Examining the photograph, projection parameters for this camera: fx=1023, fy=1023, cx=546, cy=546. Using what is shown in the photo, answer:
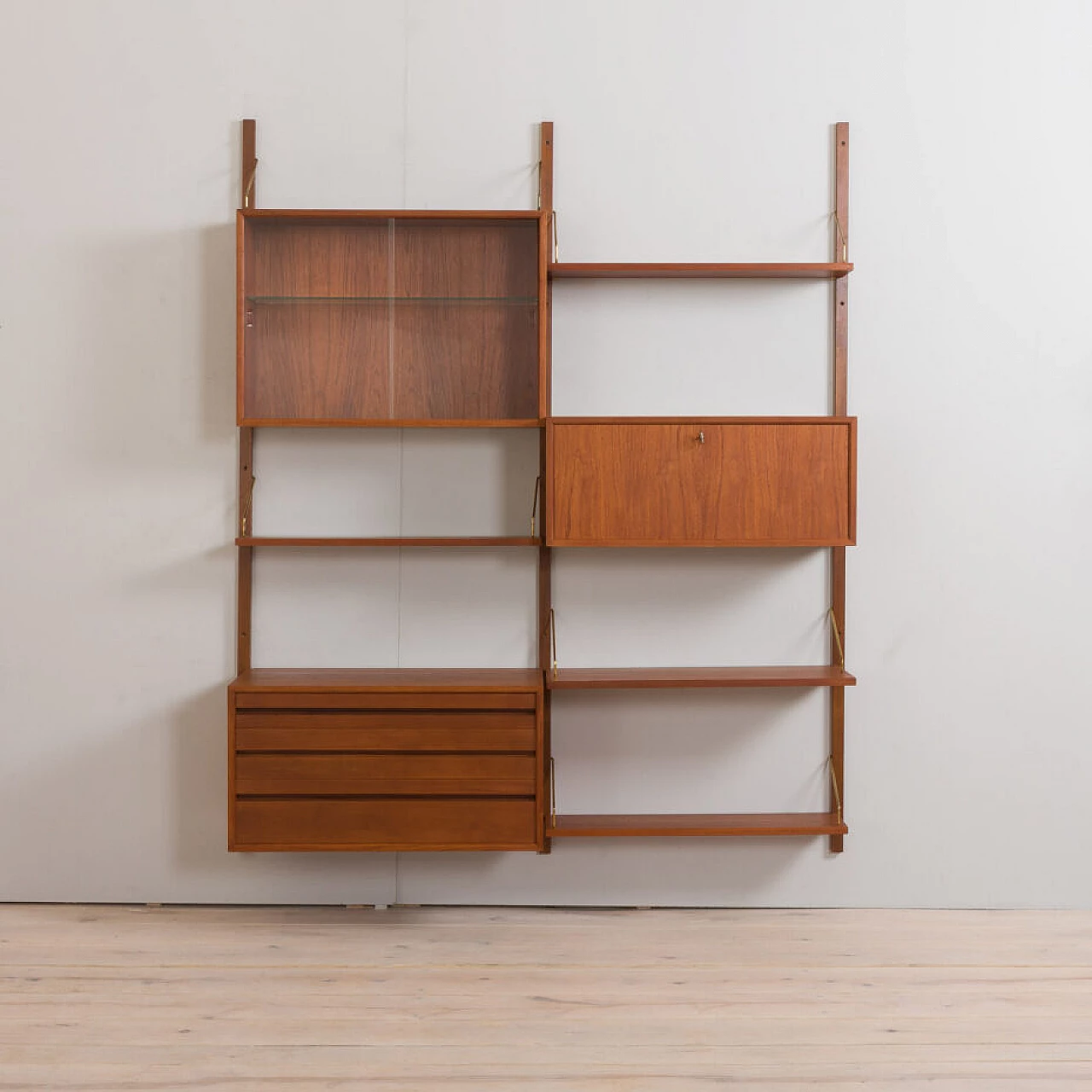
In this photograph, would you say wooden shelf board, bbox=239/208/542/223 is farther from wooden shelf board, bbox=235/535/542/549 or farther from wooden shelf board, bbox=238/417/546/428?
wooden shelf board, bbox=235/535/542/549

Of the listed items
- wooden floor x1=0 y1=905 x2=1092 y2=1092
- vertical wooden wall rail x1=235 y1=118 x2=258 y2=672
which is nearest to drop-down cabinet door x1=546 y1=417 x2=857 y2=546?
vertical wooden wall rail x1=235 y1=118 x2=258 y2=672

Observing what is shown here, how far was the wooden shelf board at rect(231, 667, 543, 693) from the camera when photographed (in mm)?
2477

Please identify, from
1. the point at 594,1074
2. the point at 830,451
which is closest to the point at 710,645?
the point at 830,451

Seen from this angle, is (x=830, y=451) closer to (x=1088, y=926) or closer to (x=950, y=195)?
(x=950, y=195)

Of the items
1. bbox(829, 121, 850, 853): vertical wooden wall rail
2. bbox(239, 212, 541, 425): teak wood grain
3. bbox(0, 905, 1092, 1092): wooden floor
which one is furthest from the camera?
bbox(829, 121, 850, 853): vertical wooden wall rail

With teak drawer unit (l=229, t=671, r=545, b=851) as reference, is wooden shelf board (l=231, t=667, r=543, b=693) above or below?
above

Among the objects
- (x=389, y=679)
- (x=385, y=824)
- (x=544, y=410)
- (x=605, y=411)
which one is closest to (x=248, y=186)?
(x=544, y=410)

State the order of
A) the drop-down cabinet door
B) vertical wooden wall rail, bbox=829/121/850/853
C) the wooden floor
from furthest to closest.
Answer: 1. vertical wooden wall rail, bbox=829/121/850/853
2. the drop-down cabinet door
3. the wooden floor

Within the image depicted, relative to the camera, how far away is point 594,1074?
1944mm

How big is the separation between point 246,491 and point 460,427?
23.9 inches

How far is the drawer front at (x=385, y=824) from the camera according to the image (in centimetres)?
248

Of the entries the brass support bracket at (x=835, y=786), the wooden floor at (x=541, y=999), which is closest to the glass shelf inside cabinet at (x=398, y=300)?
the brass support bracket at (x=835, y=786)

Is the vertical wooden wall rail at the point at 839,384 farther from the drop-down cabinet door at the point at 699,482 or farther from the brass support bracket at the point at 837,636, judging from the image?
the drop-down cabinet door at the point at 699,482

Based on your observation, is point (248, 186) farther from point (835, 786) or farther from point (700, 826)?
point (835, 786)
